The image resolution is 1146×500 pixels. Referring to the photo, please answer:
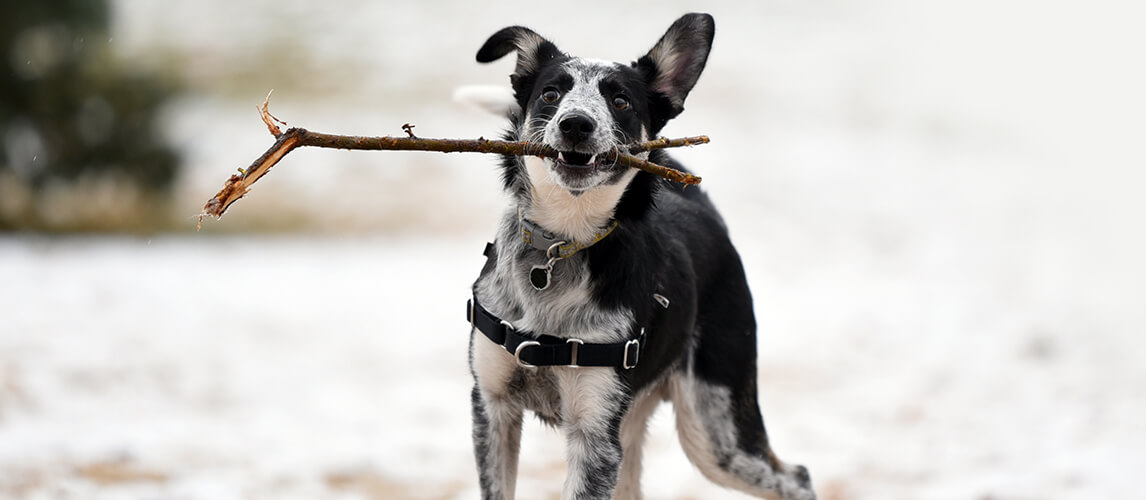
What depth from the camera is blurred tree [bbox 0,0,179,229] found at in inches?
459

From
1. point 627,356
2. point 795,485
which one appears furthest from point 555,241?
point 795,485

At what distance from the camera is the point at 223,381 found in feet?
26.1

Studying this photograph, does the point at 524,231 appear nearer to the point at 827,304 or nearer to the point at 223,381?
the point at 223,381

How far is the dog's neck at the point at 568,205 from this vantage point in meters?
3.48

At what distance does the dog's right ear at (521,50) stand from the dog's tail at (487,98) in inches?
21.4

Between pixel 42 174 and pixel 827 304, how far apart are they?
333 inches

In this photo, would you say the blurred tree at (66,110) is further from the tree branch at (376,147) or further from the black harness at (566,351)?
the black harness at (566,351)

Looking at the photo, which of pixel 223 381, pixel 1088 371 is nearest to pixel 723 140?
pixel 1088 371

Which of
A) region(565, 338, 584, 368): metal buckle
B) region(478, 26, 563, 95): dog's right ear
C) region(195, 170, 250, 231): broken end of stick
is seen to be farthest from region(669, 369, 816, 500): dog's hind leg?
region(195, 170, 250, 231): broken end of stick

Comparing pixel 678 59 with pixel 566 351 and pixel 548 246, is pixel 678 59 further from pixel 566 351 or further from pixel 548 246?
pixel 566 351

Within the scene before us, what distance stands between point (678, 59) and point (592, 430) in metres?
1.28

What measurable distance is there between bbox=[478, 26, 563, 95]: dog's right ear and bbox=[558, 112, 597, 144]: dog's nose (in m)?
0.54

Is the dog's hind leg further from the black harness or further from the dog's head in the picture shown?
the dog's head

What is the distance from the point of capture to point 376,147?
10.5 feet
